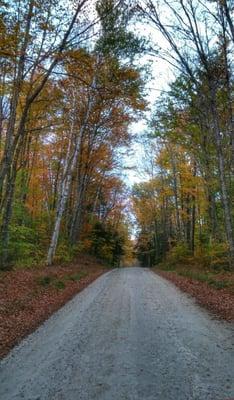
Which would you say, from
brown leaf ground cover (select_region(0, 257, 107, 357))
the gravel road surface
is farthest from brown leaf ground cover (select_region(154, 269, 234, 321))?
brown leaf ground cover (select_region(0, 257, 107, 357))

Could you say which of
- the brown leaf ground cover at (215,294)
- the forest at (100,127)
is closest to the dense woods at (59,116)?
the forest at (100,127)

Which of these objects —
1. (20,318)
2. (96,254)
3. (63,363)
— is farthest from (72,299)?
(96,254)

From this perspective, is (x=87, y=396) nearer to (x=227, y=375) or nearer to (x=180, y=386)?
(x=180, y=386)

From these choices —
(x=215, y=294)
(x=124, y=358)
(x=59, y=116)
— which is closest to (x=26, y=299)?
(x=124, y=358)

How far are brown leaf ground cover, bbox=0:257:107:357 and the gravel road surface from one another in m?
0.30

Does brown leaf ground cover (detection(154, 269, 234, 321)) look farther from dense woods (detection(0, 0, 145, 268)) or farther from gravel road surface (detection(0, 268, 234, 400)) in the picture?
dense woods (detection(0, 0, 145, 268))

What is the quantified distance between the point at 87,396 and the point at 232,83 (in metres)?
13.3

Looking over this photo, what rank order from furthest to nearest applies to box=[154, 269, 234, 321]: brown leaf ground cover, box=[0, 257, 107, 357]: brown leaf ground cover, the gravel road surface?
box=[154, 269, 234, 321]: brown leaf ground cover → box=[0, 257, 107, 357]: brown leaf ground cover → the gravel road surface

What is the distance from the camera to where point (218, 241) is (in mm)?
18172

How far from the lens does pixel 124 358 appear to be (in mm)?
5023

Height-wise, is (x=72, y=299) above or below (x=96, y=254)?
below

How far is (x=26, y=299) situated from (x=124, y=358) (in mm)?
4781

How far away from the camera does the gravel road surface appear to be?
157 inches

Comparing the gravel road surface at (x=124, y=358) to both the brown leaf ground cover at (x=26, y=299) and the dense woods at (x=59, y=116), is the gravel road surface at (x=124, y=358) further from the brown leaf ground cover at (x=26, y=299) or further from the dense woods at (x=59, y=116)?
the dense woods at (x=59, y=116)
